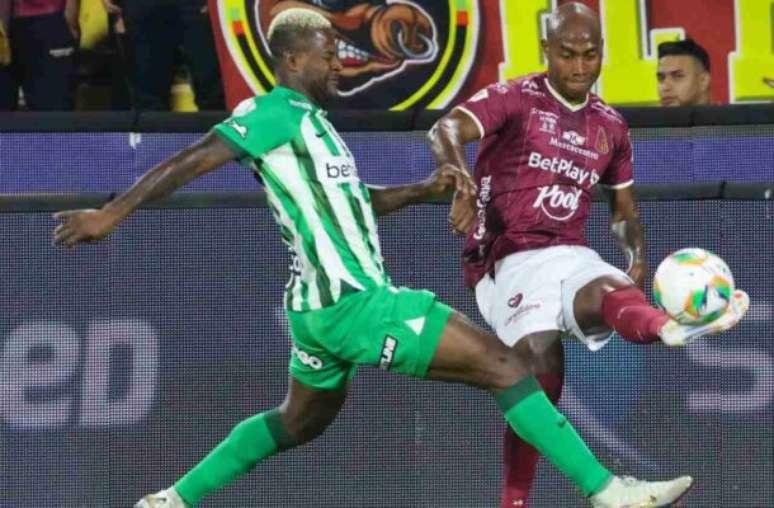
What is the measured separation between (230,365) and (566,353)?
1.38 metres

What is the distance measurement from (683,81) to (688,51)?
144 mm

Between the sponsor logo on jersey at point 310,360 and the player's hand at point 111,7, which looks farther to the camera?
the player's hand at point 111,7

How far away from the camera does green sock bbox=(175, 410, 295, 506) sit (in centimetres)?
801

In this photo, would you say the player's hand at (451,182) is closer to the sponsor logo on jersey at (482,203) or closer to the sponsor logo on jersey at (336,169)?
the sponsor logo on jersey at (336,169)

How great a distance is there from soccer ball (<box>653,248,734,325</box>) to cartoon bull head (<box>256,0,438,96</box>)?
8.47 feet

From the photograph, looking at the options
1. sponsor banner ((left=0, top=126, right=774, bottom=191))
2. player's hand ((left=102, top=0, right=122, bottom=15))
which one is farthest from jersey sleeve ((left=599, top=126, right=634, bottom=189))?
player's hand ((left=102, top=0, right=122, bottom=15))

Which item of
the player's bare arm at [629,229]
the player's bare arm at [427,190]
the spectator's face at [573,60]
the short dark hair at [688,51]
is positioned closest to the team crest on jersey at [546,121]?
the spectator's face at [573,60]

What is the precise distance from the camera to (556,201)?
8430 millimetres

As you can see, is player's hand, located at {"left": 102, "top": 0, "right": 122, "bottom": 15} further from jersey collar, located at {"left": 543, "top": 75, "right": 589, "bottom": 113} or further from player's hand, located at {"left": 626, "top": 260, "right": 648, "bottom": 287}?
player's hand, located at {"left": 626, "top": 260, "right": 648, "bottom": 287}

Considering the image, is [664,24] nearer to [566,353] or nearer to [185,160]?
[566,353]

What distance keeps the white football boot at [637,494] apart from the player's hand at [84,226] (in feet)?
6.20

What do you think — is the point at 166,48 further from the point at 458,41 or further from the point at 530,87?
the point at 530,87

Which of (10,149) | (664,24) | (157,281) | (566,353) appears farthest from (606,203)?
(10,149)

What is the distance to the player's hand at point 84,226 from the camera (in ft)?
23.6
